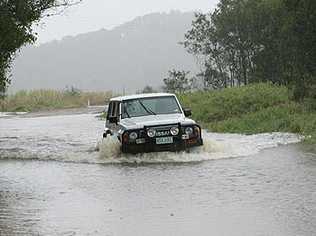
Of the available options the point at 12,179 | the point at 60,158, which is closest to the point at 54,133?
the point at 60,158

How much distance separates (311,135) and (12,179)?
8923 millimetres

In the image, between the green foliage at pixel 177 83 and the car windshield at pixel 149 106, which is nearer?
the car windshield at pixel 149 106

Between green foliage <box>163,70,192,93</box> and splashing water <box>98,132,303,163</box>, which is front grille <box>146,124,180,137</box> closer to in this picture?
splashing water <box>98,132,303,163</box>

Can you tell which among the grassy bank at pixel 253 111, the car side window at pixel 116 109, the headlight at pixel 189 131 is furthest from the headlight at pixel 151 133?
Result: the grassy bank at pixel 253 111

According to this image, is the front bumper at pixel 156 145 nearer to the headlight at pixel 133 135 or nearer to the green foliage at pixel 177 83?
the headlight at pixel 133 135

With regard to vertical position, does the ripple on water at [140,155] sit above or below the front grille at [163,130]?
below

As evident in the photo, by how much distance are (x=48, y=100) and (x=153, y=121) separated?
48537 millimetres

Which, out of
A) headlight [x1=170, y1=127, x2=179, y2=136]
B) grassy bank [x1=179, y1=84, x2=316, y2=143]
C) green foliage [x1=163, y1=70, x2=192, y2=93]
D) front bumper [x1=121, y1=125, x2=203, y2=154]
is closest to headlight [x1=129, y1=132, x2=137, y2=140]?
front bumper [x1=121, y1=125, x2=203, y2=154]

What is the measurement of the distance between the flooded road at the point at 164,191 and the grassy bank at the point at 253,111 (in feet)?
11.0

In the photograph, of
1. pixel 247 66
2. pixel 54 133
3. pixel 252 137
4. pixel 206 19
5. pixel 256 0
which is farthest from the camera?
pixel 206 19

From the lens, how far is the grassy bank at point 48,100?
198ft

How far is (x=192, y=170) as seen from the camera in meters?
13.0

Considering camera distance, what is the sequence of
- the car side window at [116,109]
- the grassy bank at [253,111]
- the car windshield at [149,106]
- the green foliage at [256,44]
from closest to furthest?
the car windshield at [149,106] < the car side window at [116,109] < the grassy bank at [253,111] < the green foliage at [256,44]

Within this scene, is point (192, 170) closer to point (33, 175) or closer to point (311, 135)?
point (33, 175)
